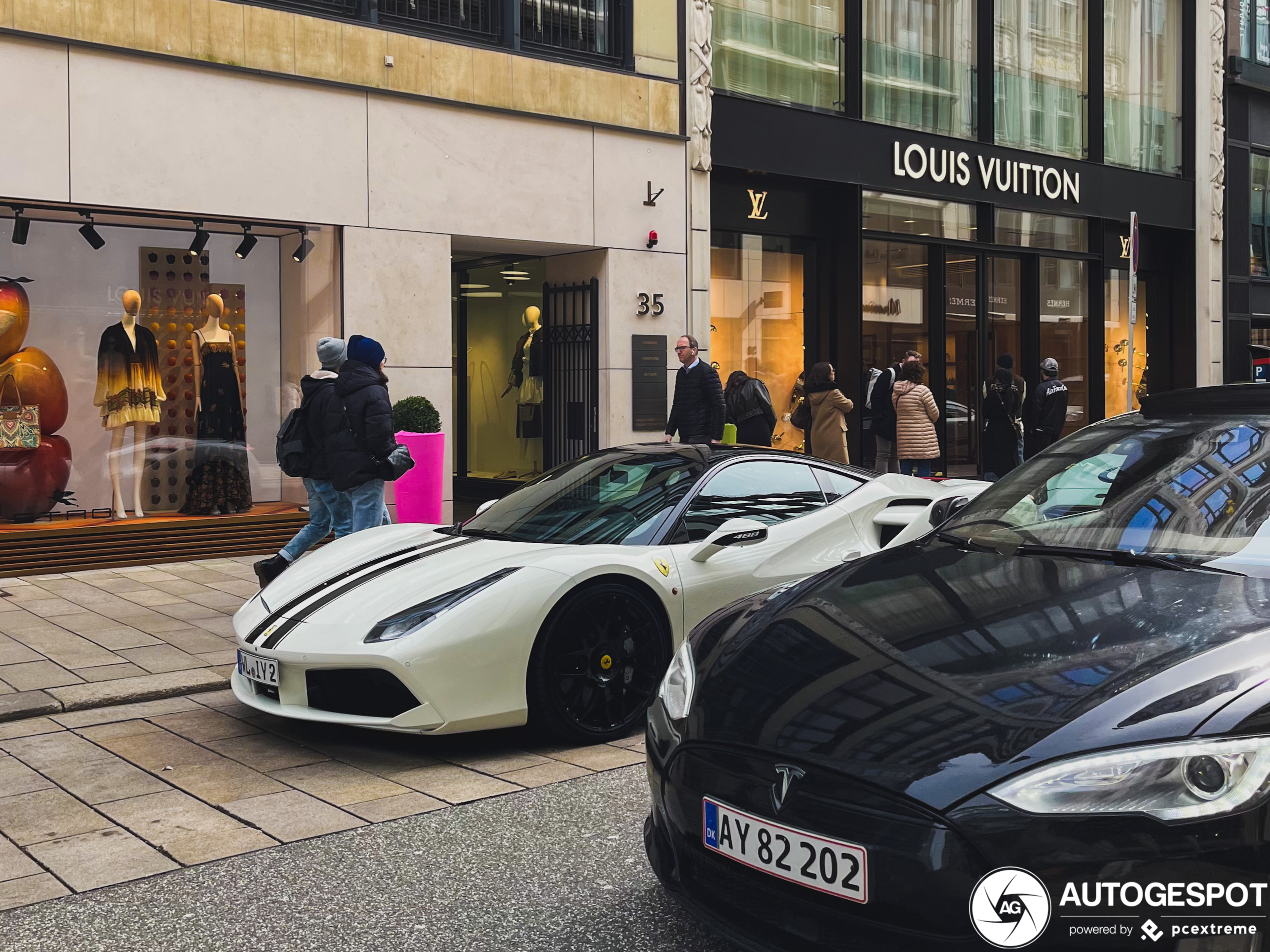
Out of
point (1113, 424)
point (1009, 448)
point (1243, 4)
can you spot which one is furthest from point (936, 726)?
point (1243, 4)

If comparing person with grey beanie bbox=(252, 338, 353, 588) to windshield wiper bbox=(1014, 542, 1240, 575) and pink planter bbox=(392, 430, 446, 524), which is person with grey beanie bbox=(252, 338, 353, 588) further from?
windshield wiper bbox=(1014, 542, 1240, 575)

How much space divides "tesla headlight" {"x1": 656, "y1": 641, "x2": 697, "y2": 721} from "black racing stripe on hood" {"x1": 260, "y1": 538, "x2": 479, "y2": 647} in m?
2.37

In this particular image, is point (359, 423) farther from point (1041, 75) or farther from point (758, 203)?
point (1041, 75)

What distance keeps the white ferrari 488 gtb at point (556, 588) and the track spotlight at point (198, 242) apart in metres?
5.96

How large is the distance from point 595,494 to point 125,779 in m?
2.47

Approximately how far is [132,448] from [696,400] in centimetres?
523

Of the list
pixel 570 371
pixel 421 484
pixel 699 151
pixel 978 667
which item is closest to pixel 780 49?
pixel 699 151

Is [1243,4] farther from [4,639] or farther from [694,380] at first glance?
[4,639]

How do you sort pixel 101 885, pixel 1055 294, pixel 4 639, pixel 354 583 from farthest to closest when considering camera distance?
pixel 1055 294 → pixel 4 639 → pixel 354 583 → pixel 101 885

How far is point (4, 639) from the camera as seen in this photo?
781 cm

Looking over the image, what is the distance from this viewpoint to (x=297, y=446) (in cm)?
866

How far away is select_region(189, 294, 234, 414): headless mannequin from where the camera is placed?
1177 centimetres

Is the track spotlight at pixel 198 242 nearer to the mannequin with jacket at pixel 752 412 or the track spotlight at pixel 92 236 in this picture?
the track spotlight at pixel 92 236

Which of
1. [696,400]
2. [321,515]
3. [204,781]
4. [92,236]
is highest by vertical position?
[92,236]
